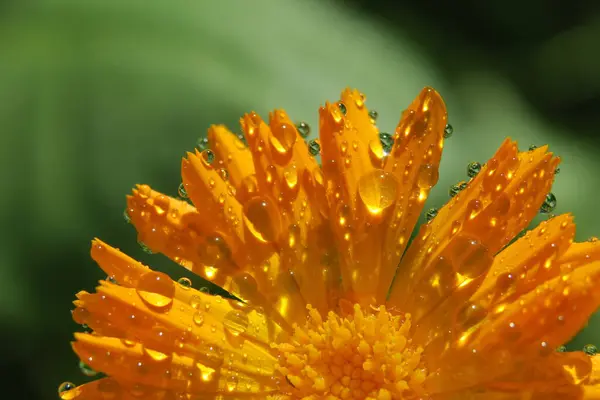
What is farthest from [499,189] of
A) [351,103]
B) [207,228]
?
[207,228]

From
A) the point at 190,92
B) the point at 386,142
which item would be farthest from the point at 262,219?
the point at 190,92

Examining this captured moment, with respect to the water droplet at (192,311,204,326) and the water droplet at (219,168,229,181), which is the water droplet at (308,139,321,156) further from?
the water droplet at (192,311,204,326)

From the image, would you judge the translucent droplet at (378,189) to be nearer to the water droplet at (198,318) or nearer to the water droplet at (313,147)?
the water droplet at (313,147)

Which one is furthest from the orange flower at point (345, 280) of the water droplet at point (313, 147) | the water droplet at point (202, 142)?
the water droplet at point (202, 142)

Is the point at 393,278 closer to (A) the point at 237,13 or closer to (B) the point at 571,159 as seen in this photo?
(B) the point at 571,159

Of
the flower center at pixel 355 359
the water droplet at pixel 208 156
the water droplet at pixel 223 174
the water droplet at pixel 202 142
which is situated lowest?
the flower center at pixel 355 359

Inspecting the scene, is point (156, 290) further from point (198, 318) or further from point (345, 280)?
point (345, 280)

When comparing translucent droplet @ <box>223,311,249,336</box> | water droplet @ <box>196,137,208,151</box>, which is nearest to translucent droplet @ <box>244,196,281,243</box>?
translucent droplet @ <box>223,311,249,336</box>
